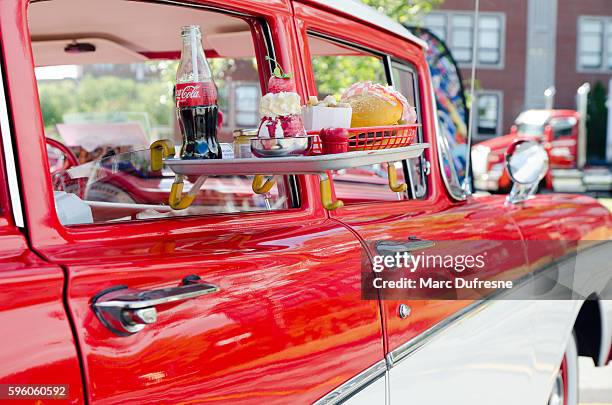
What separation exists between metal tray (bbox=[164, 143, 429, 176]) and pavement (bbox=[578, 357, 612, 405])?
3.25m

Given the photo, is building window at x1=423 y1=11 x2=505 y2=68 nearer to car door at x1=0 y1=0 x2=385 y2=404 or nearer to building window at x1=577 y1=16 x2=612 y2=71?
building window at x1=577 y1=16 x2=612 y2=71

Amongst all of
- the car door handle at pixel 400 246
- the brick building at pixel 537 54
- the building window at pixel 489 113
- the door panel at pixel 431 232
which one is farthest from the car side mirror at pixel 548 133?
the car door handle at pixel 400 246

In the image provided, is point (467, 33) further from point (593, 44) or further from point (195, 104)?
point (195, 104)

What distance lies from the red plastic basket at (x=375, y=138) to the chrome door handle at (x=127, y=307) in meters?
0.60

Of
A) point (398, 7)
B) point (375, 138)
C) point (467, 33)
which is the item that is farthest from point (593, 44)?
point (375, 138)

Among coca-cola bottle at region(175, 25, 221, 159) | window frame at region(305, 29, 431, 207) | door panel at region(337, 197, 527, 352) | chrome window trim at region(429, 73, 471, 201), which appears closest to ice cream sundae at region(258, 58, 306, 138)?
coca-cola bottle at region(175, 25, 221, 159)

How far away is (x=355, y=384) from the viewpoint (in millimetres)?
1766

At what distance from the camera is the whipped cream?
1.69m

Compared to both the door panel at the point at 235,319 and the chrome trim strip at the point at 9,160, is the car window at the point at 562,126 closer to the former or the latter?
the door panel at the point at 235,319

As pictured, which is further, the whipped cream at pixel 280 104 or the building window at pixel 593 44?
the building window at pixel 593 44

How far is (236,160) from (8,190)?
1.54 feet

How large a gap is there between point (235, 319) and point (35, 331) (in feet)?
1.27

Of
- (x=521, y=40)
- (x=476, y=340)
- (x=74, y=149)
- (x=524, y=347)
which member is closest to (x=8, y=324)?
(x=476, y=340)

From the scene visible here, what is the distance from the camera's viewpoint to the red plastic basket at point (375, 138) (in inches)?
70.8
